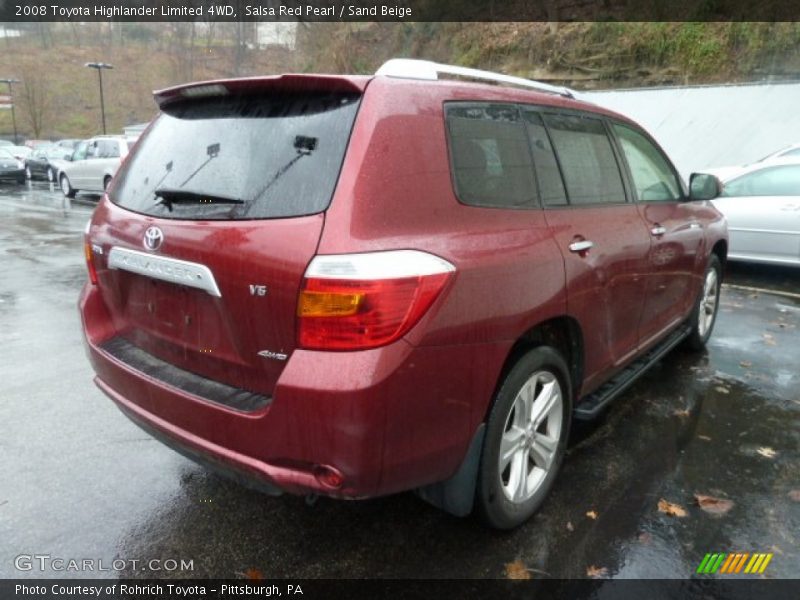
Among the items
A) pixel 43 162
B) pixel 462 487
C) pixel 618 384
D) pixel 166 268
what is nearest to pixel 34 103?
pixel 43 162

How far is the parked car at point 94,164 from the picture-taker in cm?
1730

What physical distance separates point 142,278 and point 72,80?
77.6 meters

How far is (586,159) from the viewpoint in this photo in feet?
10.4

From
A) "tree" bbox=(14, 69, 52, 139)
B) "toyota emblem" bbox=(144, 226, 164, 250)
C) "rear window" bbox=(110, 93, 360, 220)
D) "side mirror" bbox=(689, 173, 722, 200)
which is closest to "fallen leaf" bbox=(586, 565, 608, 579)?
"rear window" bbox=(110, 93, 360, 220)

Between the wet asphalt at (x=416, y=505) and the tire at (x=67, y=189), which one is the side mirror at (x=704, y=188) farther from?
the tire at (x=67, y=189)

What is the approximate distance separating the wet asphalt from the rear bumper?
53cm

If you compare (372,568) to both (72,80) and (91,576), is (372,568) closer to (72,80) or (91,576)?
(91,576)

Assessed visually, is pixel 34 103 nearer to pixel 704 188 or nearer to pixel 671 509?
pixel 704 188

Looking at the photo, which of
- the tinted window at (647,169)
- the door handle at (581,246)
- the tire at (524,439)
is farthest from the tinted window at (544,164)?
the tinted window at (647,169)

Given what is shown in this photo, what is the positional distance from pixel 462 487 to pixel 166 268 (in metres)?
1.38

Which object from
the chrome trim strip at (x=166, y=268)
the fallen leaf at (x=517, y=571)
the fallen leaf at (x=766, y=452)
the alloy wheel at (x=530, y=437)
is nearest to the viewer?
the chrome trim strip at (x=166, y=268)

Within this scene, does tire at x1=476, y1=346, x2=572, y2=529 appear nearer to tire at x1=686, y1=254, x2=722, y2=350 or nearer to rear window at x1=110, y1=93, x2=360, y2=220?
rear window at x1=110, y1=93, x2=360, y2=220

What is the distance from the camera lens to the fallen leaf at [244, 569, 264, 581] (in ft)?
7.84

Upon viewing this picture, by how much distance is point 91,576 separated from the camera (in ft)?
7.82
